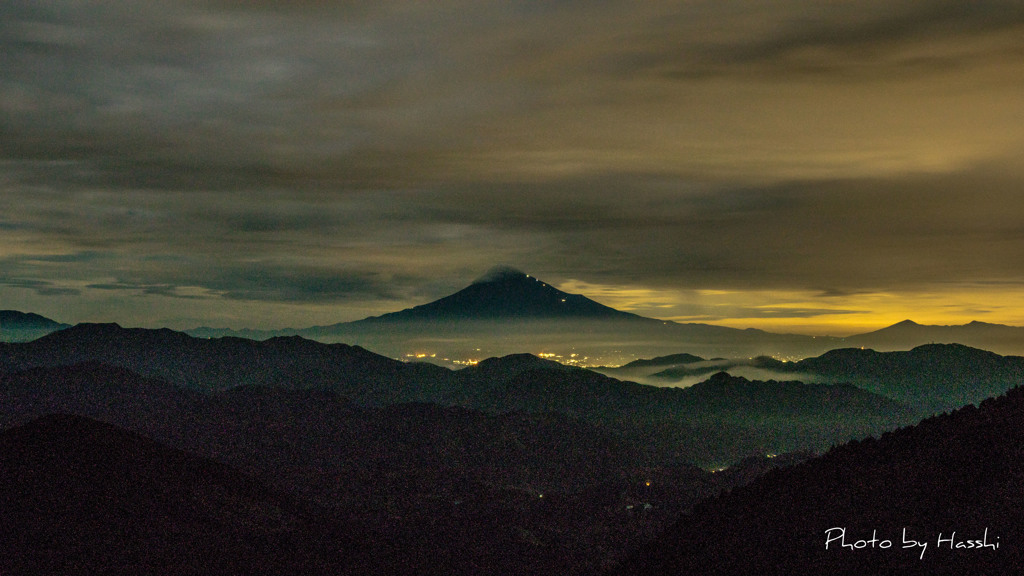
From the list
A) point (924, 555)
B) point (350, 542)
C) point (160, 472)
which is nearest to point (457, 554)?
point (350, 542)

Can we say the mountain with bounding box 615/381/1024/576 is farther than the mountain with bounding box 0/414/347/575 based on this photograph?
No

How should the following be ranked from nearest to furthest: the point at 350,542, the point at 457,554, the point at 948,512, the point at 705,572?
the point at 948,512 < the point at 705,572 < the point at 350,542 < the point at 457,554

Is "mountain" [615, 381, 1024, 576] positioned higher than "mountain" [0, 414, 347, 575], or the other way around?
"mountain" [615, 381, 1024, 576]

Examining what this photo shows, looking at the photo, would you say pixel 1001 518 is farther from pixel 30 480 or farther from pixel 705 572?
pixel 30 480

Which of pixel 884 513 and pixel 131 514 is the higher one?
pixel 884 513
